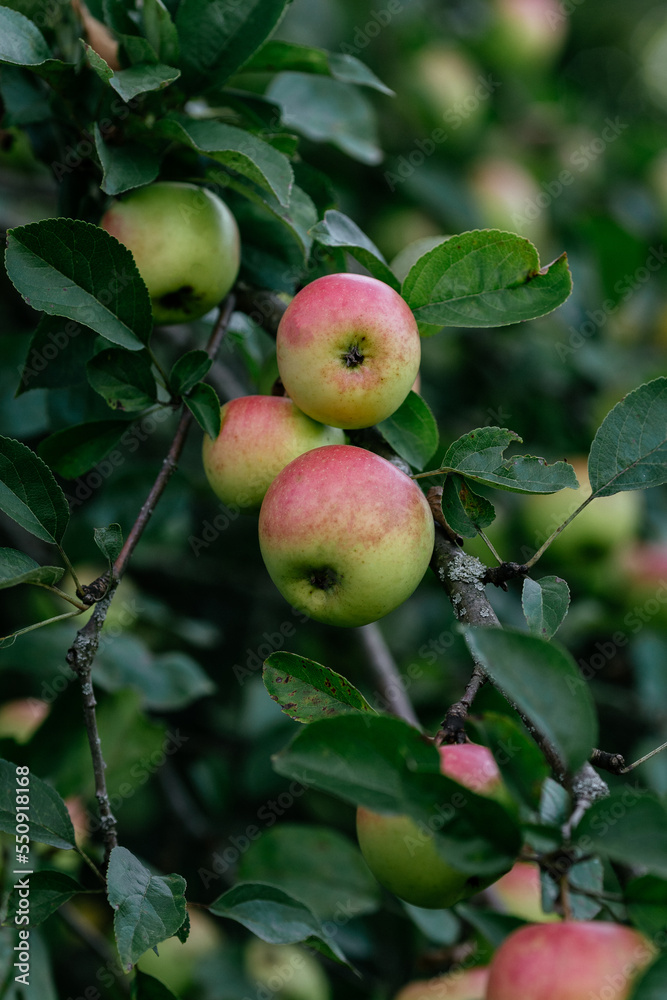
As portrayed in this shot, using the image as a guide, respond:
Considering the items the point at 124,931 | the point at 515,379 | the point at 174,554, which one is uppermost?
the point at 124,931

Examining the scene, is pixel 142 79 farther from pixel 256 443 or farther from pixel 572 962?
pixel 572 962

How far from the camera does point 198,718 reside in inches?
74.5

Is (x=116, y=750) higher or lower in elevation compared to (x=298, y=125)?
lower

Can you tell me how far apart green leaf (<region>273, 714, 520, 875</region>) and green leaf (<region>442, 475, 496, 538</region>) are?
0.83 feet

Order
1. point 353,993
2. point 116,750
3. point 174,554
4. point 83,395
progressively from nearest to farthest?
1. point 83,395
2. point 116,750
3. point 353,993
4. point 174,554

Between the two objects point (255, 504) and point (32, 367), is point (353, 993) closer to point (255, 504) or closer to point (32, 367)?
point (255, 504)

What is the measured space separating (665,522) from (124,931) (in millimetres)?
1869

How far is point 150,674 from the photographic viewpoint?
142cm

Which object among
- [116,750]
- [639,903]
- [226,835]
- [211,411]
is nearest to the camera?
[639,903]

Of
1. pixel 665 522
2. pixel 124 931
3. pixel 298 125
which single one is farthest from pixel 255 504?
pixel 665 522

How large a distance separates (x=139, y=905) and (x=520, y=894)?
871 mm

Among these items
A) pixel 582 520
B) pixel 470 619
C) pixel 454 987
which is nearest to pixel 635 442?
pixel 470 619

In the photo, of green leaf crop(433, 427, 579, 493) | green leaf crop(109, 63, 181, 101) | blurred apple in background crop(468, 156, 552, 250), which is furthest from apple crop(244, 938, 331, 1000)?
blurred apple in background crop(468, 156, 552, 250)

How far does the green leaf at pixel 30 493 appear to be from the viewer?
0.76 meters
